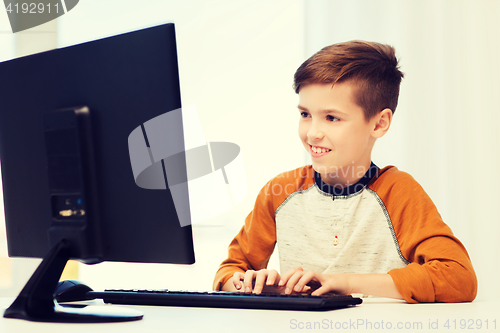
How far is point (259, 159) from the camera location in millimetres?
2008

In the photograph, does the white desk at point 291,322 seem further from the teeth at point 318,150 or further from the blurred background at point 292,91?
the blurred background at point 292,91

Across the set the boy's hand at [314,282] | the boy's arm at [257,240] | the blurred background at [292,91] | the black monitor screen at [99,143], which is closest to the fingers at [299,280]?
the boy's hand at [314,282]

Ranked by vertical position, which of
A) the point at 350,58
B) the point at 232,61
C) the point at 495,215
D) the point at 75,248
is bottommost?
the point at 495,215

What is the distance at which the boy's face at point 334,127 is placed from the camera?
41.1 inches

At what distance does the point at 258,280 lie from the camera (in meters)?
0.78

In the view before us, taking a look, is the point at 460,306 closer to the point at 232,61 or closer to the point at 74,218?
the point at 74,218

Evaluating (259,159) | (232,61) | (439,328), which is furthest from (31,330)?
(232,61)

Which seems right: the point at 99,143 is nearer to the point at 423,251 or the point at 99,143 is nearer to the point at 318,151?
the point at 318,151

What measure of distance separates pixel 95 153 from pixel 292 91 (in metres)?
1.47

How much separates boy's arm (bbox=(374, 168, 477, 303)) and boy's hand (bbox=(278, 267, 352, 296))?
4.3 inches

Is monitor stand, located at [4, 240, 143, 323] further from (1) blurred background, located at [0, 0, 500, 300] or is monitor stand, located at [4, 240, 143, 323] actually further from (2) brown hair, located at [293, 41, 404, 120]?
(1) blurred background, located at [0, 0, 500, 300]

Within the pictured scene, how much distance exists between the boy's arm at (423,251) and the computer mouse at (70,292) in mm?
634

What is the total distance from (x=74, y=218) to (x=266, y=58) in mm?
1563

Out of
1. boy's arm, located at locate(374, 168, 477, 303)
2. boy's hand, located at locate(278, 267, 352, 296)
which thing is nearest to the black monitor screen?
boy's hand, located at locate(278, 267, 352, 296)
